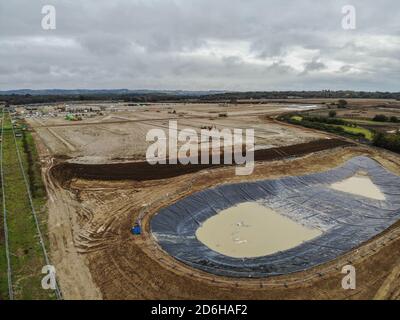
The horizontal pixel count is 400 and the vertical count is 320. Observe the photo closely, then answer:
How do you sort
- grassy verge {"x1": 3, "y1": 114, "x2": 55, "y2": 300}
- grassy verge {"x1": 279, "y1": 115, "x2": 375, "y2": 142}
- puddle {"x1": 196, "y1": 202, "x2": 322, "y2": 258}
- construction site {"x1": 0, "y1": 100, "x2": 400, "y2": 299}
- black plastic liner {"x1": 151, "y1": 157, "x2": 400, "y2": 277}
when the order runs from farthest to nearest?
1. grassy verge {"x1": 279, "y1": 115, "x2": 375, "y2": 142}
2. puddle {"x1": 196, "y1": 202, "x2": 322, "y2": 258}
3. black plastic liner {"x1": 151, "y1": 157, "x2": 400, "y2": 277}
4. construction site {"x1": 0, "y1": 100, "x2": 400, "y2": 299}
5. grassy verge {"x1": 3, "y1": 114, "x2": 55, "y2": 300}

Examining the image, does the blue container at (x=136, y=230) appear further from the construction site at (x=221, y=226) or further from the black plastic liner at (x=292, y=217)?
the black plastic liner at (x=292, y=217)

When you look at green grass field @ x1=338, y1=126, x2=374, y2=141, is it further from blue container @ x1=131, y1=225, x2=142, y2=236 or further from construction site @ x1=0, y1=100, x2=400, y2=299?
blue container @ x1=131, y1=225, x2=142, y2=236

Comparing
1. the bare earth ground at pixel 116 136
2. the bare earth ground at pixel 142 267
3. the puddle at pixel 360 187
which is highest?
the bare earth ground at pixel 116 136

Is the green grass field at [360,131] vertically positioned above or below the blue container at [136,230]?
above

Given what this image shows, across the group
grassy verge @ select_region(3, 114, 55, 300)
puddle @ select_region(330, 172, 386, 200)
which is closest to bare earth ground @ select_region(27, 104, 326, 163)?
grassy verge @ select_region(3, 114, 55, 300)

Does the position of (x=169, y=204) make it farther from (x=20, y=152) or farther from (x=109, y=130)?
Answer: (x=109, y=130)

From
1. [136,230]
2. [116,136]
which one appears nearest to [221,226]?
[136,230]

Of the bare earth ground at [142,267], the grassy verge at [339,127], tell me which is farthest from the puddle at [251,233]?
the grassy verge at [339,127]
